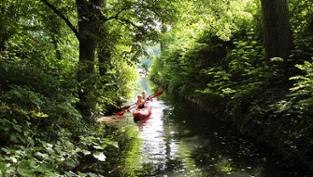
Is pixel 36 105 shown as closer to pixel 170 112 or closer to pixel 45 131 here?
pixel 45 131

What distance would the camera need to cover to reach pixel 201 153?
1072 cm

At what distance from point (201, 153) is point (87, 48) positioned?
3942 mm

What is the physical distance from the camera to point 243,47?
46.9 ft

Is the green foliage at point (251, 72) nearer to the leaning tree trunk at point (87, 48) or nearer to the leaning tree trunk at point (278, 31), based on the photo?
the leaning tree trunk at point (278, 31)

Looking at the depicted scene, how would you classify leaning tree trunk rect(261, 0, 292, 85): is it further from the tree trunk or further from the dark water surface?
the dark water surface

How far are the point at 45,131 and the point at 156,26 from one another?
6388mm

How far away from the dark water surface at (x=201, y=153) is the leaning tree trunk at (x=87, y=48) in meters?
1.87

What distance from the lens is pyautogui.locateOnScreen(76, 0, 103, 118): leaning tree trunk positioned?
8828mm

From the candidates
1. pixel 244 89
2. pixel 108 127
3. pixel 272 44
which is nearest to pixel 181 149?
pixel 244 89

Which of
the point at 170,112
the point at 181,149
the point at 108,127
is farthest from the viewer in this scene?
the point at 170,112

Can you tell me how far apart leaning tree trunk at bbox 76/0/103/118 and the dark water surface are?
6.12 feet

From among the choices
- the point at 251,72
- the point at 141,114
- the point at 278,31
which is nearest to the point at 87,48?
the point at 251,72

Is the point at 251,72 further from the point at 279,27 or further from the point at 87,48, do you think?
the point at 87,48

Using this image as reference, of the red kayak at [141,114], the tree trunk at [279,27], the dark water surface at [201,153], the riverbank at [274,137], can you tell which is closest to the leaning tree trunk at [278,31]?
the tree trunk at [279,27]
